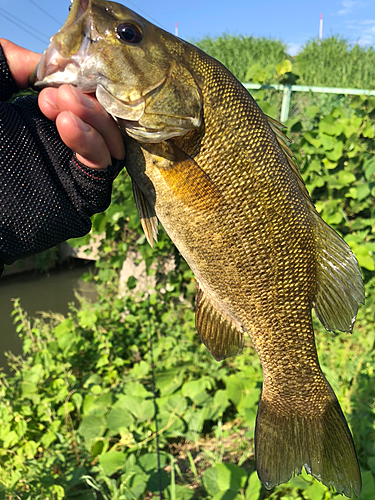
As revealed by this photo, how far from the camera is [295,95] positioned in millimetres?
4090

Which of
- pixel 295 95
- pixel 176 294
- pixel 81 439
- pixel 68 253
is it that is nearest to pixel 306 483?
pixel 81 439

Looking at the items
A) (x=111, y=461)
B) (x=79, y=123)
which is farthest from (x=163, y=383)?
(x=79, y=123)

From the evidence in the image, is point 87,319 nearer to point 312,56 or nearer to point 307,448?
point 307,448

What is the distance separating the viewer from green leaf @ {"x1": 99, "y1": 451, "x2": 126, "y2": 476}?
219 centimetres

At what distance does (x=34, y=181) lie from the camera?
1166 millimetres

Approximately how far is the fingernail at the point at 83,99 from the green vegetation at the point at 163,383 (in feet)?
5.94

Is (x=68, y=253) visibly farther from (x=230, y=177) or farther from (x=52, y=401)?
(x=230, y=177)

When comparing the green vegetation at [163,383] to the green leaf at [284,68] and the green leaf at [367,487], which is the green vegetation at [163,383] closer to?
the green leaf at [367,487]

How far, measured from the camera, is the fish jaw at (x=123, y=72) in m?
1.03

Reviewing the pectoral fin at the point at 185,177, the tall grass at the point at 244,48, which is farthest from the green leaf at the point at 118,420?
the tall grass at the point at 244,48

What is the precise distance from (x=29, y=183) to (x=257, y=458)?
119 centimetres

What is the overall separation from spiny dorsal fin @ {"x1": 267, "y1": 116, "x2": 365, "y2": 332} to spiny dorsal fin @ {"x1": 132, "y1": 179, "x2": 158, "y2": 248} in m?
0.52

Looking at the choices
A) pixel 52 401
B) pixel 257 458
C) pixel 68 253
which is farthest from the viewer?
pixel 68 253

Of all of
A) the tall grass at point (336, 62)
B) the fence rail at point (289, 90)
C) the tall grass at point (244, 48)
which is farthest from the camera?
the tall grass at point (244, 48)
